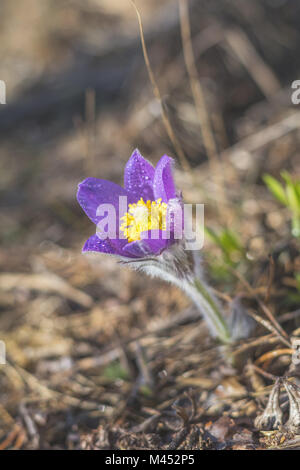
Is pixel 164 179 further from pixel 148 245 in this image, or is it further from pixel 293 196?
pixel 293 196

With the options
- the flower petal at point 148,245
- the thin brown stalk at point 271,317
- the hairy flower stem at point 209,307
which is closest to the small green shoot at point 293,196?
the thin brown stalk at point 271,317

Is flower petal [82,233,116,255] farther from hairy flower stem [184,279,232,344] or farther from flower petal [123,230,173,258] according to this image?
hairy flower stem [184,279,232,344]

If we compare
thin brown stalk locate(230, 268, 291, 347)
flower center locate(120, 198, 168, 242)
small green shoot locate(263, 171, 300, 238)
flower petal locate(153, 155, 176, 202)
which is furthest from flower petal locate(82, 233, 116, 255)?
small green shoot locate(263, 171, 300, 238)

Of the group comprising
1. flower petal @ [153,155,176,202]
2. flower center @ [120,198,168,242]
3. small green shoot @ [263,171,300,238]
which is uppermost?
small green shoot @ [263,171,300,238]

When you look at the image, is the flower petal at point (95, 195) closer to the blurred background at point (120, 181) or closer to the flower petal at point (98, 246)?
the flower petal at point (98, 246)

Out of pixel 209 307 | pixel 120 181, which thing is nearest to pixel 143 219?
pixel 209 307

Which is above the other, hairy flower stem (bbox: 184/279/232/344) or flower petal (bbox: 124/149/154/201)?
flower petal (bbox: 124/149/154/201)

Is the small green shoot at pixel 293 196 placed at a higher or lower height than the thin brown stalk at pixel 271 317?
higher
